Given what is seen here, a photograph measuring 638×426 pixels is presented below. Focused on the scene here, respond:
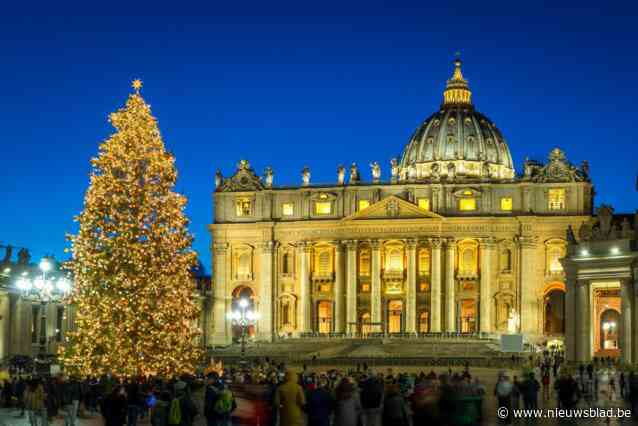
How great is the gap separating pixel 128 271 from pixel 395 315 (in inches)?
2775

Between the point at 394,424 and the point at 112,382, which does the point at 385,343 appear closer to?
the point at 112,382

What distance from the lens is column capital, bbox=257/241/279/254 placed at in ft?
348

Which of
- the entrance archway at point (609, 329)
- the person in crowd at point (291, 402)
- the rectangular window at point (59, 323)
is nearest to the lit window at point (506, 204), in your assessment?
the entrance archway at point (609, 329)

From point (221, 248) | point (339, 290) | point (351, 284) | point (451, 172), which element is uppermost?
point (451, 172)

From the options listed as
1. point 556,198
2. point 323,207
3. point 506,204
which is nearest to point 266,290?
point 323,207

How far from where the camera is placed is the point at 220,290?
107 m

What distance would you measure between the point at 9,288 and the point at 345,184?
42715 mm

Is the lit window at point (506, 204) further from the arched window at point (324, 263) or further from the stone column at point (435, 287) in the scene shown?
the arched window at point (324, 263)

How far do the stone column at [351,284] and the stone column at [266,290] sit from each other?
6656mm

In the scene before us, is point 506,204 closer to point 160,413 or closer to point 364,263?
point 364,263

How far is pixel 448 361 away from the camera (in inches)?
2692

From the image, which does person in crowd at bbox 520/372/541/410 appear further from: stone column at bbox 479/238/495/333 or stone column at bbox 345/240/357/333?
stone column at bbox 345/240/357/333

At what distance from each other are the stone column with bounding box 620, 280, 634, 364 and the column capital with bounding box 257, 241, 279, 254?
177 ft

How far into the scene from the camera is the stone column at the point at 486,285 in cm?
10112
